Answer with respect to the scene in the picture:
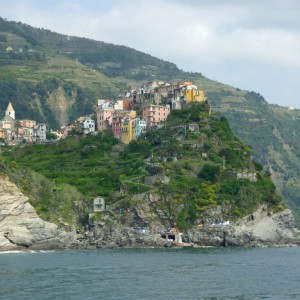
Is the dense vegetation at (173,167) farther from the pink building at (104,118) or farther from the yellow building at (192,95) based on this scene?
the pink building at (104,118)

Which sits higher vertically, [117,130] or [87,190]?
[117,130]

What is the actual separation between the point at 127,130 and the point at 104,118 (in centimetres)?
839

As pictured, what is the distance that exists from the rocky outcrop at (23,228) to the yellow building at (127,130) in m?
30.5

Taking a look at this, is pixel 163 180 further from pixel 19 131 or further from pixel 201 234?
pixel 19 131

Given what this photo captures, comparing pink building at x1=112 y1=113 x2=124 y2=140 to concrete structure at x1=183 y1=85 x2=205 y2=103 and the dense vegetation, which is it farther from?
concrete structure at x1=183 y1=85 x2=205 y2=103

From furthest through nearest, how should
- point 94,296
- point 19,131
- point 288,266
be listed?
1. point 19,131
2. point 288,266
3. point 94,296

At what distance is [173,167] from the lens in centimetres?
12062

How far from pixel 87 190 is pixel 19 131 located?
5123cm

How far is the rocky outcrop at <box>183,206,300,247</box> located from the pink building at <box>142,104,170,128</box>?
2517 cm

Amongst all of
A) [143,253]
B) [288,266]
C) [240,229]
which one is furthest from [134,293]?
[240,229]

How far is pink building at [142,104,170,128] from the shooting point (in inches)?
5399

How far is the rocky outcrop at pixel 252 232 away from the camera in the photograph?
111912 millimetres

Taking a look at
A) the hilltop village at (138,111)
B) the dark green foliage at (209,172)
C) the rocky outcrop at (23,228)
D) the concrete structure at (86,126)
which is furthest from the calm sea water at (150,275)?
the concrete structure at (86,126)

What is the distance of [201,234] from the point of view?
368 feet
